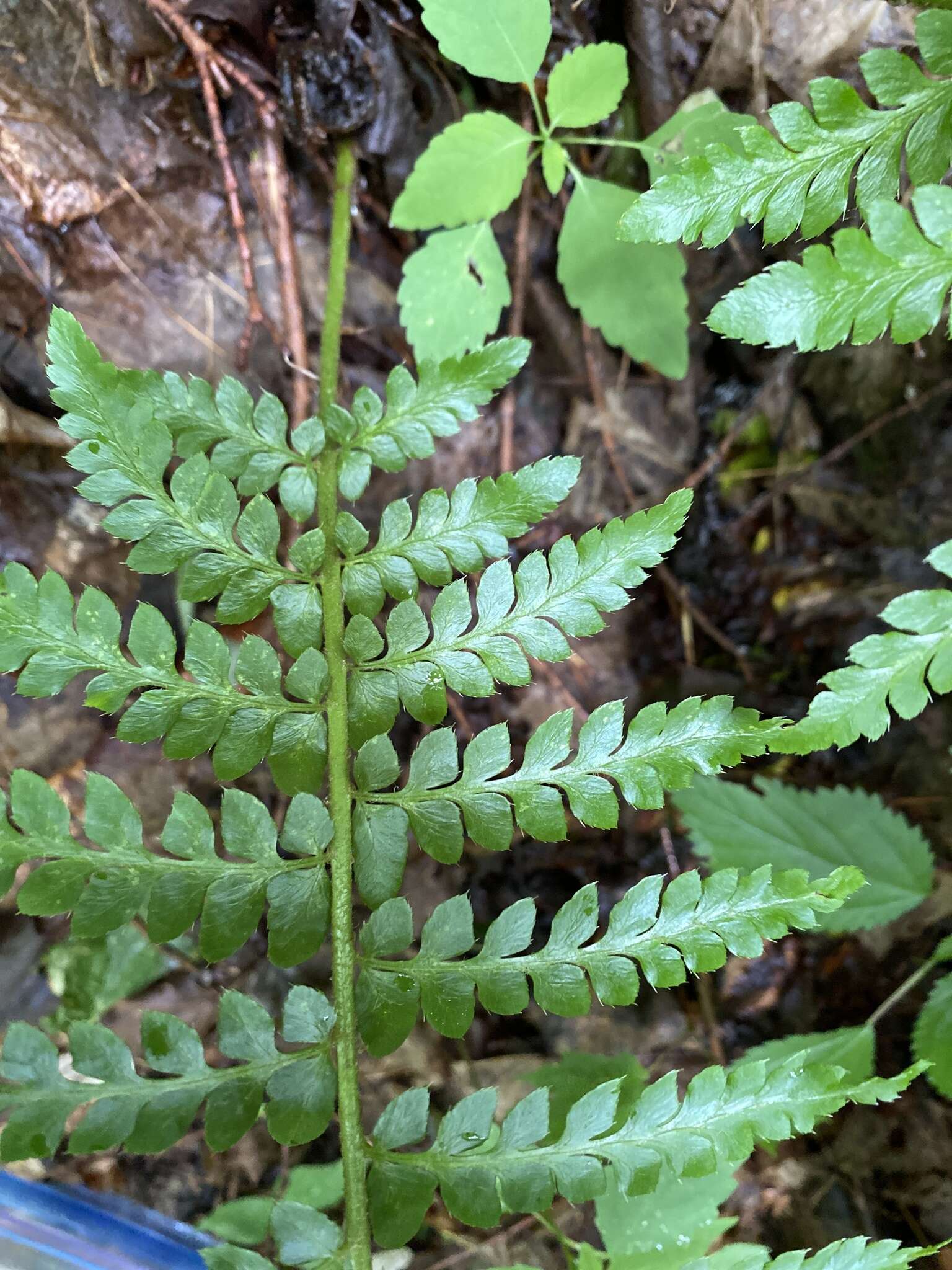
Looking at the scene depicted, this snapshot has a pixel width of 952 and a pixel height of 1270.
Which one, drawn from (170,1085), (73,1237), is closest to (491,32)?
(170,1085)

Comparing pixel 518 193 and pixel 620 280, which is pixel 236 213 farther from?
pixel 620 280

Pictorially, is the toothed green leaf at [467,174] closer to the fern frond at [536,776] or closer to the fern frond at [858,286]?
the fern frond at [858,286]

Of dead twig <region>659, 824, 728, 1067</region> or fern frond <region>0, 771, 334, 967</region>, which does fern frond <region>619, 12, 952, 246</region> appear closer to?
fern frond <region>0, 771, 334, 967</region>

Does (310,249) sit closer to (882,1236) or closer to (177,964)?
(177,964)

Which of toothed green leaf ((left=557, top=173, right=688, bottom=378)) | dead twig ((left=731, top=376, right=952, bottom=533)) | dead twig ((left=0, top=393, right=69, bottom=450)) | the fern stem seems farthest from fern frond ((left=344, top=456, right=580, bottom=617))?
dead twig ((left=731, top=376, right=952, bottom=533))

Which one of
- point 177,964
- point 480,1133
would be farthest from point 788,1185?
point 177,964
